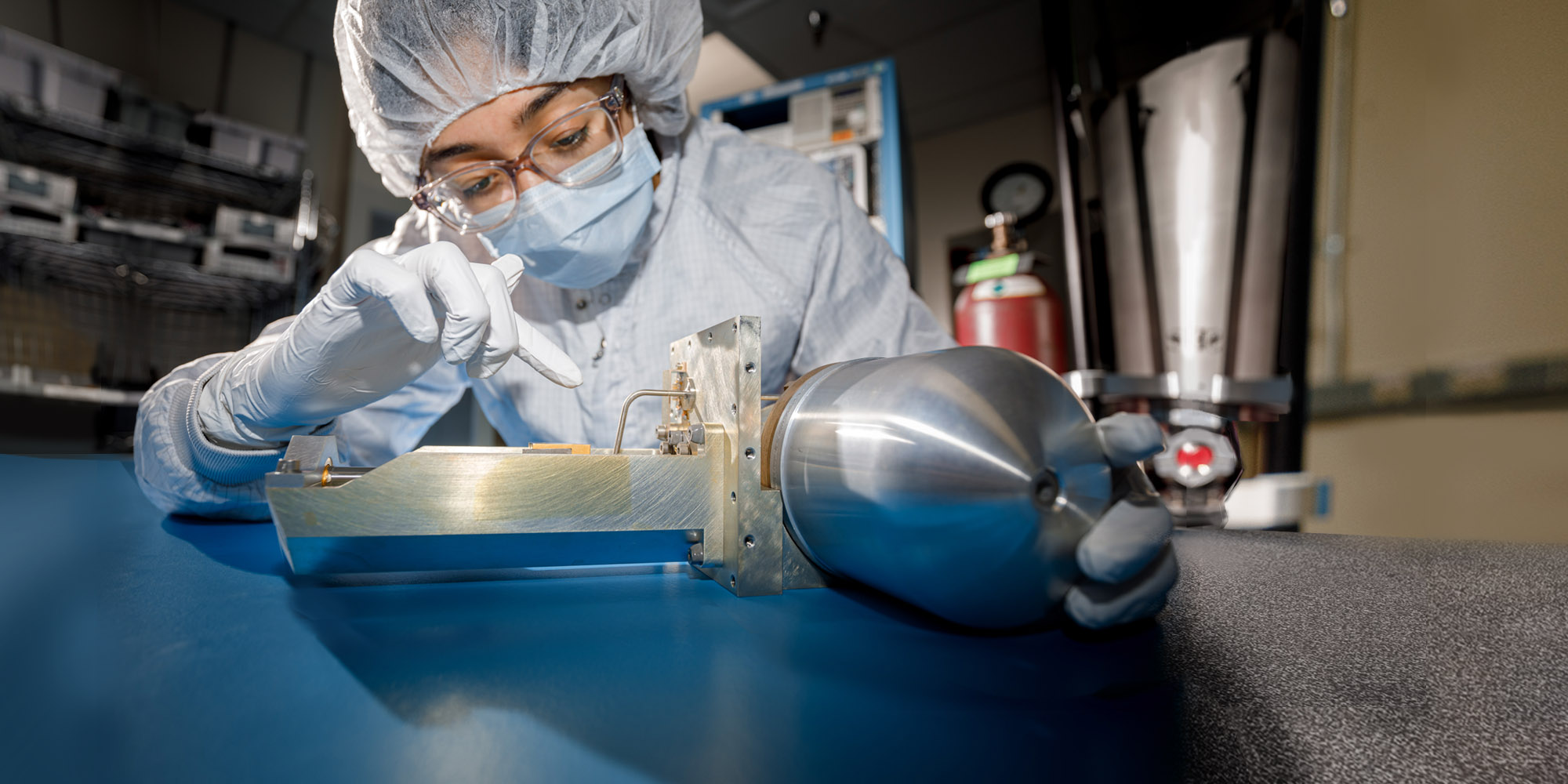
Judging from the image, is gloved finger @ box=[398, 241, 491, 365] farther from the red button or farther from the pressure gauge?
the pressure gauge

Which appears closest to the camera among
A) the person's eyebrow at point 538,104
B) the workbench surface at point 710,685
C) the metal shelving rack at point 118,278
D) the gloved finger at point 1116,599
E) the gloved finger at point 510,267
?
the workbench surface at point 710,685

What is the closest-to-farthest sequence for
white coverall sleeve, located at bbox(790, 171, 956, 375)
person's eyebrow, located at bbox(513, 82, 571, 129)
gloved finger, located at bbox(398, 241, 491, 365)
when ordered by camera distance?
1. gloved finger, located at bbox(398, 241, 491, 365)
2. person's eyebrow, located at bbox(513, 82, 571, 129)
3. white coverall sleeve, located at bbox(790, 171, 956, 375)

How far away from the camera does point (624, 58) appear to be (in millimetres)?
858

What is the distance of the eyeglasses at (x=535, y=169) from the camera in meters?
0.80

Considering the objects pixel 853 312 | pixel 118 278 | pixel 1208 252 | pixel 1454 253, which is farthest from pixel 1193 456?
pixel 118 278

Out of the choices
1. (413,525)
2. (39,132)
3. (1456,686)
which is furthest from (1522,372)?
(39,132)

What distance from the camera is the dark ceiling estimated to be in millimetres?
2148

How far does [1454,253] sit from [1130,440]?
1656 mm

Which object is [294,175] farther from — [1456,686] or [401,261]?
[1456,686]

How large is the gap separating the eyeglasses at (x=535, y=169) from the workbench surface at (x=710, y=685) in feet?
1.67

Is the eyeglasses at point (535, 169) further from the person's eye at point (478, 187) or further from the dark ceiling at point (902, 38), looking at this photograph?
the dark ceiling at point (902, 38)

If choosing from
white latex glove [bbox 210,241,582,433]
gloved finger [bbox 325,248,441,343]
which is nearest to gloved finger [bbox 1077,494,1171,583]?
white latex glove [bbox 210,241,582,433]

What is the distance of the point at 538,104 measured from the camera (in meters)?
0.81

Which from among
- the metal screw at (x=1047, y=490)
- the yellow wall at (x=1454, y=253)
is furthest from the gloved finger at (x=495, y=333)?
the yellow wall at (x=1454, y=253)
